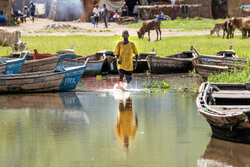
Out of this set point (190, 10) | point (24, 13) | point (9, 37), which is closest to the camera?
point (9, 37)

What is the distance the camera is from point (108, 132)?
10031 mm

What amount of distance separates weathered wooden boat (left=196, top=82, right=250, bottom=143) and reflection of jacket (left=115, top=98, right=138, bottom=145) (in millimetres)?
1347

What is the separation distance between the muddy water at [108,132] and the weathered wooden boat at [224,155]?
14 mm

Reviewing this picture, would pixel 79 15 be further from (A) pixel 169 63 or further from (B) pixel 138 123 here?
(B) pixel 138 123

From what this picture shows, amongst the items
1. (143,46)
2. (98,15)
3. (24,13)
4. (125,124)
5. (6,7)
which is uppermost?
(6,7)

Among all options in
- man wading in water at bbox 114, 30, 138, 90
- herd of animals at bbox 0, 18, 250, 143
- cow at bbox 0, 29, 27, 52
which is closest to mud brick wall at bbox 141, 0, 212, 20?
cow at bbox 0, 29, 27, 52

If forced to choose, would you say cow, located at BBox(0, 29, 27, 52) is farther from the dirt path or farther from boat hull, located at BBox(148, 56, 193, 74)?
the dirt path

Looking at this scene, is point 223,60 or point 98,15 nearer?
point 223,60

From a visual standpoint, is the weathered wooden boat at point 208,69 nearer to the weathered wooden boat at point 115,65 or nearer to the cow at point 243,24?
the weathered wooden boat at point 115,65

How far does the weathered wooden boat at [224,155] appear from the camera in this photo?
26.5 feet

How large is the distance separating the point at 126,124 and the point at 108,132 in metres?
0.81

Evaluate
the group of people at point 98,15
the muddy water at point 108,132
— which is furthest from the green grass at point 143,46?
the group of people at point 98,15

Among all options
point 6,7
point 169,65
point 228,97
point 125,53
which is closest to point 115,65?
point 169,65

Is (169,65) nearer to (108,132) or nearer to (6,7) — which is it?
(108,132)
